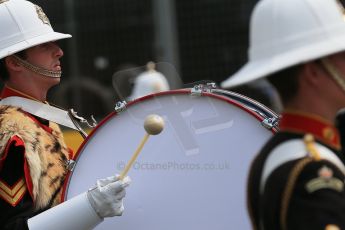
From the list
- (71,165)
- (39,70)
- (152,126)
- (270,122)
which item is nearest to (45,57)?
(39,70)

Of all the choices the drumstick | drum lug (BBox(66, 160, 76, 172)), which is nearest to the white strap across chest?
the drumstick

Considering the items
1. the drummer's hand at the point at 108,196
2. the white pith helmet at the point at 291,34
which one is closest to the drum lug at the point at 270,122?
the drummer's hand at the point at 108,196

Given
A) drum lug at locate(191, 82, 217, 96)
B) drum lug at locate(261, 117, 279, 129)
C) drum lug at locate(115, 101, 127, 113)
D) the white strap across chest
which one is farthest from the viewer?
drum lug at locate(115, 101, 127, 113)

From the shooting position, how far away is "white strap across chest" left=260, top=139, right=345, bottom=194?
200 centimetres

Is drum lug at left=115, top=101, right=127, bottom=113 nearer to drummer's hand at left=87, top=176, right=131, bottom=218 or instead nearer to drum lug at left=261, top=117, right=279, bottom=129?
drummer's hand at left=87, top=176, right=131, bottom=218

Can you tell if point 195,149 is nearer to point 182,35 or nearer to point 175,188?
point 175,188

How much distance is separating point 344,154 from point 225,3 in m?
6.58

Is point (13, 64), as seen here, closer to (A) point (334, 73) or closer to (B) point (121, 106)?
(B) point (121, 106)

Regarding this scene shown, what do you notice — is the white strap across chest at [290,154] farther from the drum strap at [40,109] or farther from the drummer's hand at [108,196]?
the drum strap at [40,109]

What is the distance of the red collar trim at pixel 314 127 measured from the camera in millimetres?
2055

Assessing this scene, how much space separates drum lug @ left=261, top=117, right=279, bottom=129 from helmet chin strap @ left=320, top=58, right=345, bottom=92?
2.50 feet

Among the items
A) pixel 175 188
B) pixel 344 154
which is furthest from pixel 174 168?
pixel 344 154

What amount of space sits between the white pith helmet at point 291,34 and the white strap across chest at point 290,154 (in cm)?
17

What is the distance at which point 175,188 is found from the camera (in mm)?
2994
